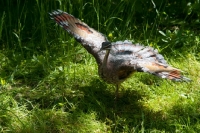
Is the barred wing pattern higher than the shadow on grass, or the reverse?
the barred wing pattern

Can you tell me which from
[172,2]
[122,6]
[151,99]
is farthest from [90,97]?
[172,2]

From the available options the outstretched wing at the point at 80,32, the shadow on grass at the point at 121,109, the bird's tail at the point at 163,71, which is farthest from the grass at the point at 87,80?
the bird's tail at the point at 163,71

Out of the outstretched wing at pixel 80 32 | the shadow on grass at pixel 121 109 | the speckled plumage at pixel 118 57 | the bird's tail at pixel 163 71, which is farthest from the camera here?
the outstretched wing at pixel 80 32

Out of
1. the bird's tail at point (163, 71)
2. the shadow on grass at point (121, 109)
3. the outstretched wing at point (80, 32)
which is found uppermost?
the outstretched wing at point (80, 32)

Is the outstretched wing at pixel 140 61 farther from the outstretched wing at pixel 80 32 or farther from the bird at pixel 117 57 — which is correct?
the outstretched wing at pixel 80 32

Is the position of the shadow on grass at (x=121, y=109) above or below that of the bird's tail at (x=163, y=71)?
below

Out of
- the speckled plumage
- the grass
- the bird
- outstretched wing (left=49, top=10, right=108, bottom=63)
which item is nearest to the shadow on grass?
the grass

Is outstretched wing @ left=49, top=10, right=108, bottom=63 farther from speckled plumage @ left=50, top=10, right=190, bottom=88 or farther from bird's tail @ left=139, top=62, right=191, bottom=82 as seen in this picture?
bird's tail @ left=139, top=62, right=191, bottom=82

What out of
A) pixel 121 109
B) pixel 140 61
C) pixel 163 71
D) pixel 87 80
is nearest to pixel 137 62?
pixel 140 61

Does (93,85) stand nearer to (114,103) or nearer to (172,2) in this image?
(114,103)
